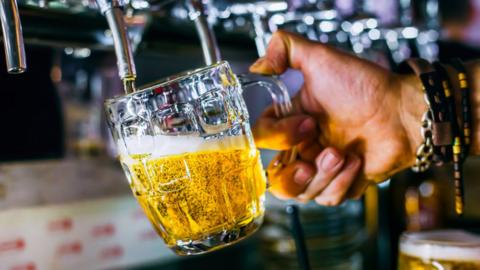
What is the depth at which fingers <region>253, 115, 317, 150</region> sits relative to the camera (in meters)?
1.02

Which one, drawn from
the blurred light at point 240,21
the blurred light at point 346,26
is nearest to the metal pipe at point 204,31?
the blurred light at point 240,21

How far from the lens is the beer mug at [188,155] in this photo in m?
0.74

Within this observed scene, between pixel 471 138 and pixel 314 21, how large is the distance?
1.54 ft

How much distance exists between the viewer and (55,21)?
1.04 metres

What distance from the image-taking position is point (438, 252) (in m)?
1.02

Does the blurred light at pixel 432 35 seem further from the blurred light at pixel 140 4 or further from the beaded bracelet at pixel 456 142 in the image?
the blurred light at pixel 140 4

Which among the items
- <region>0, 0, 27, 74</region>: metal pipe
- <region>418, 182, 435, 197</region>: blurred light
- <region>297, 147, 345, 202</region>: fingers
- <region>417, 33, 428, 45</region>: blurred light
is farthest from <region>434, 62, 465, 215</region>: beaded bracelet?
<region>418, 182, 435, 197</region>: blurred light

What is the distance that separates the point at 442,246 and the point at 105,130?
111 centimetres

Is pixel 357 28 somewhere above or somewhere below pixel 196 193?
above

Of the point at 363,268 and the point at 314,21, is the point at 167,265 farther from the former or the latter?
the point at 314,21

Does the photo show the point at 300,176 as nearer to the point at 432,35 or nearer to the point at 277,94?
the point at 277,94

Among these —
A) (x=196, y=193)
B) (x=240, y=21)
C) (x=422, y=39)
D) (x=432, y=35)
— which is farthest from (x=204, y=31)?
(x=432, y=35)

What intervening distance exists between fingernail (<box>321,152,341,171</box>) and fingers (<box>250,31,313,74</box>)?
194 millimetres

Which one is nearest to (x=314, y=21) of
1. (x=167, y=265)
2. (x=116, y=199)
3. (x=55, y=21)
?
(x=55, y=21)
